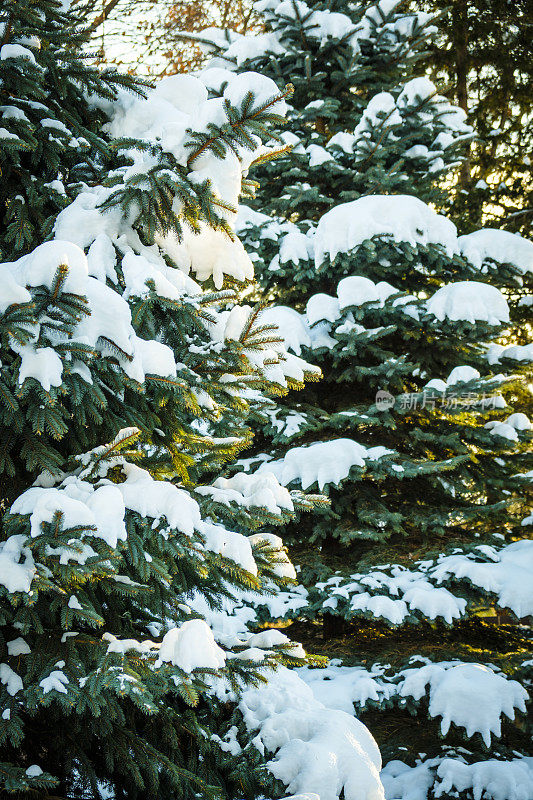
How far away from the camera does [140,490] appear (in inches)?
86.4

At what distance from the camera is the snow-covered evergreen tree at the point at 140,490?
1907 mm

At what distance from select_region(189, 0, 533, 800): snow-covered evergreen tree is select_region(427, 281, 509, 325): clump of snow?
2 centimetres

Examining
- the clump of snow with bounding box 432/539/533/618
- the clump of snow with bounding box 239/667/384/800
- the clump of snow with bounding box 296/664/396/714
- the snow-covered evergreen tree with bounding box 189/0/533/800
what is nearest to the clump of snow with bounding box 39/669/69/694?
the clump of snow with bounding box 239/667/384/800

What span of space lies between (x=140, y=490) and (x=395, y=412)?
3.41 metres

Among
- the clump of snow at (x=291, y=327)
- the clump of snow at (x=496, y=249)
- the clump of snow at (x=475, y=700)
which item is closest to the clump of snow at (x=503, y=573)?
the clump of snow at (x=475, y=700)

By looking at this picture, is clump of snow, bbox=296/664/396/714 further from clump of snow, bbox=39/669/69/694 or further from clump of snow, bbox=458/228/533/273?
clump of snow, bbox=458/228/533/273

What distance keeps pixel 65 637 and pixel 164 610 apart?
506 millimetres

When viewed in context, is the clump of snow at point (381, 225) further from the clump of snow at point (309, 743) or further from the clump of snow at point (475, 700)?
the clump of snow at point (309, 743)

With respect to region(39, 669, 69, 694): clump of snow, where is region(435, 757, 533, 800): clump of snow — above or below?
below

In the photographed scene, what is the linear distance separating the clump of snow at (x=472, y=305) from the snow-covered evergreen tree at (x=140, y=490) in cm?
227

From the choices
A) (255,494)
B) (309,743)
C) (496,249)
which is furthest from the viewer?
(496,249)

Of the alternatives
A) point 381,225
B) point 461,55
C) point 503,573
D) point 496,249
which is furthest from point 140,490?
point 461,55

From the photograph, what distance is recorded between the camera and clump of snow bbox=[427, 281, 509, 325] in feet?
15.3

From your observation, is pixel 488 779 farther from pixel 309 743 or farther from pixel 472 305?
pixel 472 305
